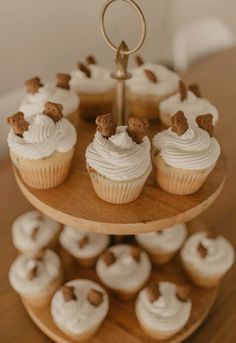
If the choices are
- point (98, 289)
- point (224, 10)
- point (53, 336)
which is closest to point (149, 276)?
point (98, 289)

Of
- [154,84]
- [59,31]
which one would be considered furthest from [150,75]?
[59,31]

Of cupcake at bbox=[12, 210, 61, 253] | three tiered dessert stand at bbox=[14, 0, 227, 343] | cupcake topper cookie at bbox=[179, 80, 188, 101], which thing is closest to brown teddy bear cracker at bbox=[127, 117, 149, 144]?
three tiered dessert stand at bbox=[14, 0, 227, 343]

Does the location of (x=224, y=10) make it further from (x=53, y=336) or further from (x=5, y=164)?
(x=53, y=336)

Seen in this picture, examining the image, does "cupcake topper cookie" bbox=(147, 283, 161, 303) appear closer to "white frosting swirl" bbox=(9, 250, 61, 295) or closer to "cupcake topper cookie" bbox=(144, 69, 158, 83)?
"white frosting swirl" bbox=(9, 250, 61, 295)

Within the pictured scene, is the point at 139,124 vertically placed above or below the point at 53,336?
above

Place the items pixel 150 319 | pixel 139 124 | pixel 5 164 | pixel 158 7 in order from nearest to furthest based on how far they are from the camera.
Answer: pixel 139 124 < pixel 150 319 < pixel 5 164 < pixel 158 7

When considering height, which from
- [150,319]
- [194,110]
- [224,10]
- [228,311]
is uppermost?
[194,110]
